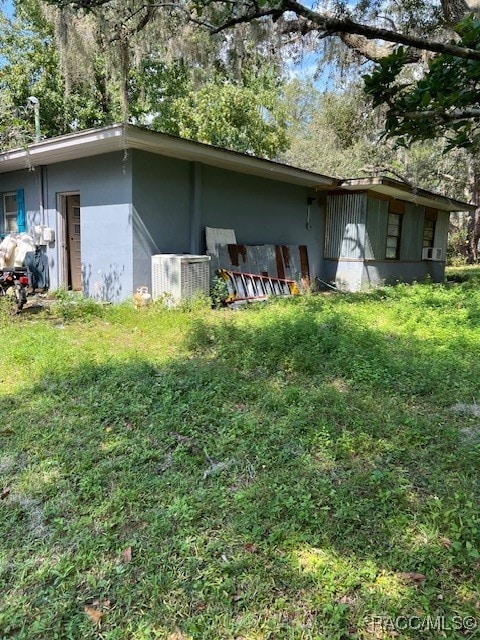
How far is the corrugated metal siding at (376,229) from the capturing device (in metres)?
10.4

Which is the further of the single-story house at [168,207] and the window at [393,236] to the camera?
the window at [393,236]

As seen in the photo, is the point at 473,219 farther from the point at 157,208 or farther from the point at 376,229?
the point at 157,208

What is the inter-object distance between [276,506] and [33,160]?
7.86 metres

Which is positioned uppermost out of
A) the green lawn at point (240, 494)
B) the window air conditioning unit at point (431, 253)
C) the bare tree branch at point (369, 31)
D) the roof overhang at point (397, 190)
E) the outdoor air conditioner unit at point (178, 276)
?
the roof overhang at point (397, 190)

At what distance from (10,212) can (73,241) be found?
5.95ft

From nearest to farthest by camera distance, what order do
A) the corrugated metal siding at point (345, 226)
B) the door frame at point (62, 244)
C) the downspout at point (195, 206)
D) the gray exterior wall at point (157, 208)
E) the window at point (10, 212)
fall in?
the gray exterior wall at point (157, 208), the downspout at point (195, 206), the door frame at point (62, 244), the window at point (10, 212), the corrugated metal siding at point (345, 226)

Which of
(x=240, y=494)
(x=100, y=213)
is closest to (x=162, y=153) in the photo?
(x=100, y=213)

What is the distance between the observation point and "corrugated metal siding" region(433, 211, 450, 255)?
13.8m

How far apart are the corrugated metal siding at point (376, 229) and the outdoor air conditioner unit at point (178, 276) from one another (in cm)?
485

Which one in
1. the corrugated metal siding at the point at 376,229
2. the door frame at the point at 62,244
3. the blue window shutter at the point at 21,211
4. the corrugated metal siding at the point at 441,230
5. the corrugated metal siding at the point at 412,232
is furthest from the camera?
the corrugated metal siding at the point at 441,230

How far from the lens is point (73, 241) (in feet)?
28.4

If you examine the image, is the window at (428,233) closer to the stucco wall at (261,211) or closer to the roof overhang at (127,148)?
the stucco wall at (261,211)

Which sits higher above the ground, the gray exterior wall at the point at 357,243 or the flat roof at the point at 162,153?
the flat roof at the point at 162,153

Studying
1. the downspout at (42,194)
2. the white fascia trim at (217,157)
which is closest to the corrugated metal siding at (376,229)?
the white fascia trim at (217,157)
